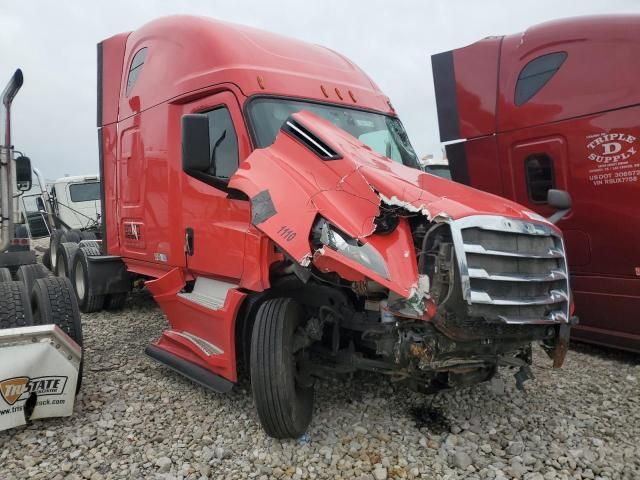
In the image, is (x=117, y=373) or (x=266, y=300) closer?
(x=266, y=300)

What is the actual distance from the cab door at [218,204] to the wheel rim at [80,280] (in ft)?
10.8

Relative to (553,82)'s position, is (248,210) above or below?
below

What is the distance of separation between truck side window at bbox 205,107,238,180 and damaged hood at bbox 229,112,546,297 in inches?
16.8

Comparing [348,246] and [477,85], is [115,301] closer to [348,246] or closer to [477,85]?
[348,246]

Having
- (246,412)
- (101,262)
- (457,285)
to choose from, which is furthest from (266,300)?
(101,262)

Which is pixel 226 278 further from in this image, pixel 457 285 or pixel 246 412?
pixel 457 285

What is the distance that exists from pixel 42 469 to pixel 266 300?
170 centimetres

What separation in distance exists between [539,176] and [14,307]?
480 centimetres

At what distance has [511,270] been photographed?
9.49ft

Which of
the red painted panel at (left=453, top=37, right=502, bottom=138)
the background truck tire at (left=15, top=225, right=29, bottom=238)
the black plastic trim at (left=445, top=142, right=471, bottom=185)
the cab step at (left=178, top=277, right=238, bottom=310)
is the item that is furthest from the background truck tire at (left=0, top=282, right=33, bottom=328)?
the background truck tire at (left=15, top=225, right=29, bottom=238)

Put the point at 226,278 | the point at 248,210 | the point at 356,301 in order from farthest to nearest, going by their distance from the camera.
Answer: the point at 226,278 < the point at 248,210 < the point at 356,301

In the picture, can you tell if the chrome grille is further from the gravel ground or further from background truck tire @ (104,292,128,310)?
background truck tire @ (104,292,128,310)

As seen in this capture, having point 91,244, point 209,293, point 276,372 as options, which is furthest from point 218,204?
point 91,244

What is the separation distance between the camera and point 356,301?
3.49 metres
